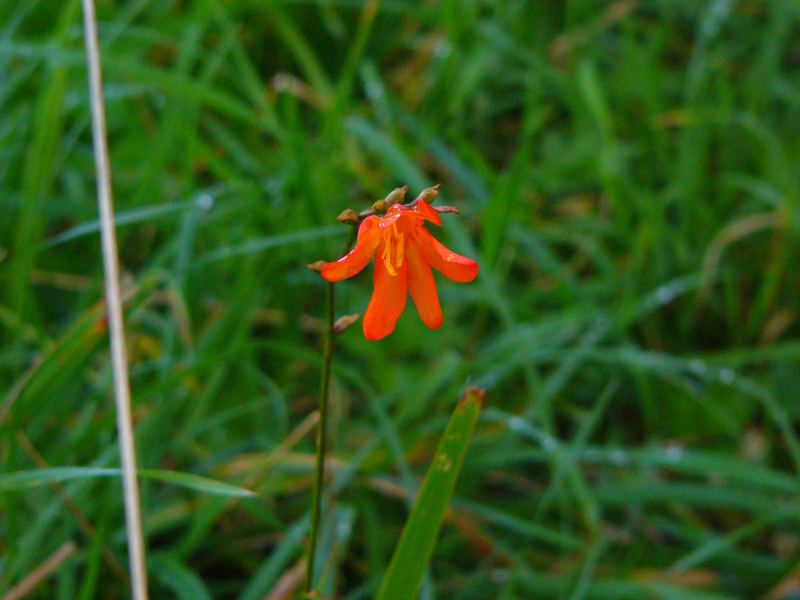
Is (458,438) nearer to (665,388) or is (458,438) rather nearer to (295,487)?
(295,487)

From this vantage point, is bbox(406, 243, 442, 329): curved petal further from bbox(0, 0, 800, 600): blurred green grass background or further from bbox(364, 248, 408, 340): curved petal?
bbox(0, 0, 800, 600): blurred green grass background

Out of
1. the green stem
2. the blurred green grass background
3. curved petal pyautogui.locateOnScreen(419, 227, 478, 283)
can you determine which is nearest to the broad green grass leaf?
the green stem

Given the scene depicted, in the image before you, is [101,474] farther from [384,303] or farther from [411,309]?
[411,309]

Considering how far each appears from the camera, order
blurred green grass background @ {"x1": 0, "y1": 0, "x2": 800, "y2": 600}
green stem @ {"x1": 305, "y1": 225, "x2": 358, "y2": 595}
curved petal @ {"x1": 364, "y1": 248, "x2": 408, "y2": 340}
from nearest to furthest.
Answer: curved petal @ {"x1": 364, "y1": 248, "x2": 408, "y2": 340}, green stem @ {"x1": 305, "y1": 225, "x2": 358, "y2": 595}, blurred green grass background @ {"x1": 0, "y1": 0, "x2": 800, "y2": 600}

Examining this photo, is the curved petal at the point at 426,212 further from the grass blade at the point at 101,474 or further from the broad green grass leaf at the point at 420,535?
the grass blade at the point at 101,474

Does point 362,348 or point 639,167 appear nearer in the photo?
point 362,348

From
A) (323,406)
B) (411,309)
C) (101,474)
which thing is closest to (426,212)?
(323,406)

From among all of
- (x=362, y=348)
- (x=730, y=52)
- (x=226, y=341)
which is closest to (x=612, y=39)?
(x=730, y=52)
